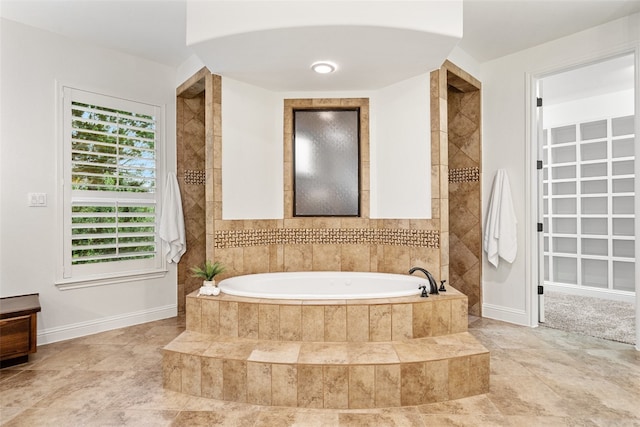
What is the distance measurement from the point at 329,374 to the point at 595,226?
15.2 feet

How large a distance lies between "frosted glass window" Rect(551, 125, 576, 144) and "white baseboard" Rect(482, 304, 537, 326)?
2984mm

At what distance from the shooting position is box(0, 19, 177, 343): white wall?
9.51ft

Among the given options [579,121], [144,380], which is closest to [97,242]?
[144,380]

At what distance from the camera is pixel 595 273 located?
479cm

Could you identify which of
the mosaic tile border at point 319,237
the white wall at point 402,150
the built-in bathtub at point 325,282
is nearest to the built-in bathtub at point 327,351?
the built-in bathtub at point 325,282

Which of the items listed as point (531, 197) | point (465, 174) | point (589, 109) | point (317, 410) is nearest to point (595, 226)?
A: point (589, 109)

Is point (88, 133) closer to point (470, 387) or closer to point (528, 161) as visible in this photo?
point (470, 387)

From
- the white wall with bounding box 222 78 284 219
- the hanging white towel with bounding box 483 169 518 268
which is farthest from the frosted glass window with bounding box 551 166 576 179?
the white wall with bounding box 222 78 284 219

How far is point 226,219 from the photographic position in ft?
10.7

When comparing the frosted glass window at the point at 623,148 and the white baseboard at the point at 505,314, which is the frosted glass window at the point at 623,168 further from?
the white baseboard at the point at 505,314

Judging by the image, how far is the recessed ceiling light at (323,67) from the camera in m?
2.94

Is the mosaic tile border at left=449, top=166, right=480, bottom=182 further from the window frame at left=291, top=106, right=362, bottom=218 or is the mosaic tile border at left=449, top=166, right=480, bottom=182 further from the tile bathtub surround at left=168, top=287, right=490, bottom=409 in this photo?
the tile bathtub surround at left=168, top=287, right=490, bottom=409

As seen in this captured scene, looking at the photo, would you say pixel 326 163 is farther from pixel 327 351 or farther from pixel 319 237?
pixel 327 351

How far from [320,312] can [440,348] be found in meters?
0.82
